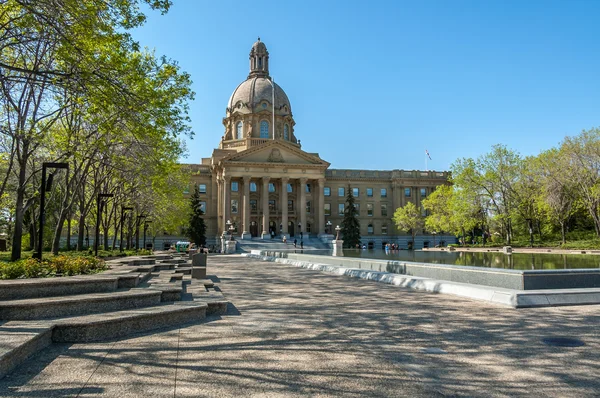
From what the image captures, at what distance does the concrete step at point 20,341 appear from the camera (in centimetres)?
494

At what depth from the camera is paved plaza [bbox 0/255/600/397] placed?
4680 millimetres

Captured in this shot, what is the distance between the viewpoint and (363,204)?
274 feet

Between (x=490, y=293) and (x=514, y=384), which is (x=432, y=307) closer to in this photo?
(x=490, y=293)

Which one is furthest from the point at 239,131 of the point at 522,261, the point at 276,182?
the point at 522,261

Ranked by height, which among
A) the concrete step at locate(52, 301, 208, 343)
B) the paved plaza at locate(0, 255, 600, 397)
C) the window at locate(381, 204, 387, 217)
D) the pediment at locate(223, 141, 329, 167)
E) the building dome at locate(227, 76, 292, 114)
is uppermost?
the building dome at locate(227, 76, 292, 114)

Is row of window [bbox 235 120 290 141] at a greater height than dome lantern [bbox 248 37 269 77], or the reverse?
dome lantern [bbox 248 37 269 77]

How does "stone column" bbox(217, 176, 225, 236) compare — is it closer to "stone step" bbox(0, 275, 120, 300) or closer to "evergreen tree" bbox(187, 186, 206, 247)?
"evergreen tree" bbox(187, 186, 206, 247)

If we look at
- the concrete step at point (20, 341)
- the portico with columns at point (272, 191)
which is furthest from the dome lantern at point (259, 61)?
the concrete step at point (20, 341)

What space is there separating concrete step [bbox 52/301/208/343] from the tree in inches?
2663

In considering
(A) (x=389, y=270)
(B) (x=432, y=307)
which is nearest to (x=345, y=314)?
(B) (x=432, y=307)

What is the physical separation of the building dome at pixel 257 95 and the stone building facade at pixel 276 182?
0.19 metres

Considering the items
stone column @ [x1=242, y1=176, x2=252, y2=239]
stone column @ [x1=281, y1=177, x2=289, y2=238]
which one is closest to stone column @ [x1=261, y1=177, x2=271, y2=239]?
stone column @ [x1=281, y1=177, x2=289, y2=238]

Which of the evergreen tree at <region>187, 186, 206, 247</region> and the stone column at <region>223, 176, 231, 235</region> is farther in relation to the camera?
the stone column at <region>223, 176, 231, 235</region>

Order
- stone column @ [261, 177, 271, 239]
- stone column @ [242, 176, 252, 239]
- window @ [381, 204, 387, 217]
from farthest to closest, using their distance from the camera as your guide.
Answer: window @ [381, 204, 387, 217] < stone column @ [261, 177, 271, 239] < stone column @ [242, 176, 252, 239]
